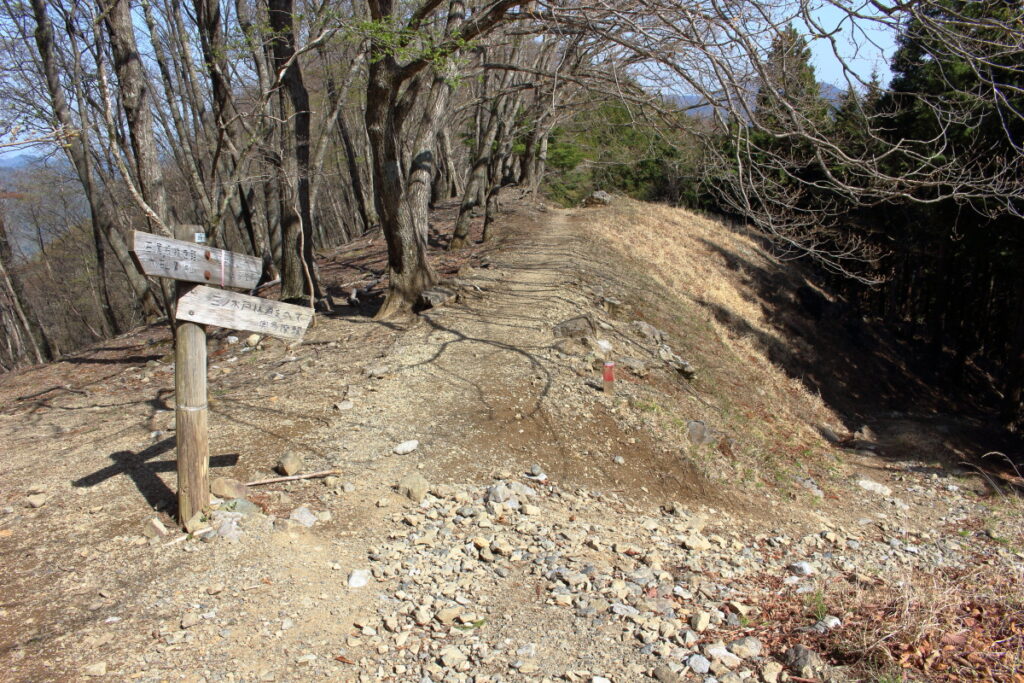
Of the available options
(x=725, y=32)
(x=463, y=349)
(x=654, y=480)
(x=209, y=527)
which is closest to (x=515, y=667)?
(x=209, y=527)

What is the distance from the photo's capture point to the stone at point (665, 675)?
11.2 feet

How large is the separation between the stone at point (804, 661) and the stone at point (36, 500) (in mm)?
5235

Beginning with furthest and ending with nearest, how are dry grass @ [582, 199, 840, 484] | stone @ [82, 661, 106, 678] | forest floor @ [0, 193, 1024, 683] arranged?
dry grass @ [582, 199, 840, 484]
forest floor @ [0, 193, 1024, 683]
stone @ [82, 661, 106, 678]

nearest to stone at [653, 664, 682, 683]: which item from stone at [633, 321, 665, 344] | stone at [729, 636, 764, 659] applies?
stone at [729, 636, 764, 659]

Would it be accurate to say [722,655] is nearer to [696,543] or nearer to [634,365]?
[696,543]

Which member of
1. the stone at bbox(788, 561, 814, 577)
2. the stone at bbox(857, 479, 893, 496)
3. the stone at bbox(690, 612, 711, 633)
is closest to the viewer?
the stone at bbox(690, 612, 711, 633)

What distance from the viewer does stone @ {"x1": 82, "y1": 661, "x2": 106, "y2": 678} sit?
324cm

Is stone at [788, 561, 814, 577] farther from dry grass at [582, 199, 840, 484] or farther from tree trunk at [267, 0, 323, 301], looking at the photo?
tree trunk at [267, 0, 323, 301]

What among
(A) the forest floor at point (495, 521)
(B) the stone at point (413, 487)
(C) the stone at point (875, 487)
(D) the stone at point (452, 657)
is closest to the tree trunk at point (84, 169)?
(A) the forest floor at point (495, 521)

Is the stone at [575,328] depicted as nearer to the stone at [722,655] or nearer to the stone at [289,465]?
the stone at [289,465]

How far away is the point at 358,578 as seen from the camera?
412cm

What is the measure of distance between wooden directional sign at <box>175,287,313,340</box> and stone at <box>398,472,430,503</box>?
62.3 inches

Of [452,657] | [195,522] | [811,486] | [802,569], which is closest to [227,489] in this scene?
[195,522]

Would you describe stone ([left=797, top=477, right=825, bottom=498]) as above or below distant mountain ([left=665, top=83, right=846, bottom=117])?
below
